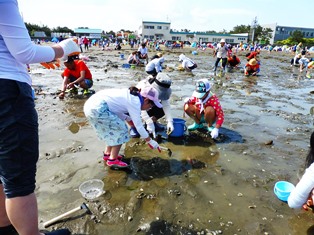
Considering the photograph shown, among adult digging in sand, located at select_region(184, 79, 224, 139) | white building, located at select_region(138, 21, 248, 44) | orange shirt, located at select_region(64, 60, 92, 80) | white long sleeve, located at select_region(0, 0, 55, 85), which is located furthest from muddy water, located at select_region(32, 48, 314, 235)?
white building, located at select_region(138, 21, 248, 44)

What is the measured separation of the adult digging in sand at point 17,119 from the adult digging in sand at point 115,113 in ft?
5.13

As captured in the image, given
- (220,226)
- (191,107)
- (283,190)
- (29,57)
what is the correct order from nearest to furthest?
(29,57) → (220,226) → (283,190) → (191,107)

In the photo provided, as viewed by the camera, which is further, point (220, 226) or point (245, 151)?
point (245, 151)

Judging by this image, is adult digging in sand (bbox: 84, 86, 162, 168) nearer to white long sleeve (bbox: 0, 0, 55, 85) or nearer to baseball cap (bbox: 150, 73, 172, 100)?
baseball cap (bbox: 150, 73, 172, 100)

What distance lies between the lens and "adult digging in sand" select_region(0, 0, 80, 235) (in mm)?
1511

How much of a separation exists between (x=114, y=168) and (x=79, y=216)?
3.29 ft

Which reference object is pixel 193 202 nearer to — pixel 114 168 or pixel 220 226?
pixel 220 226

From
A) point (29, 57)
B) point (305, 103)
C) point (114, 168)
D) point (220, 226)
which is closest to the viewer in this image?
point (29, 57)

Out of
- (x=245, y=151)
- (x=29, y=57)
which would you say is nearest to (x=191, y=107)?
(x=245, y=151)

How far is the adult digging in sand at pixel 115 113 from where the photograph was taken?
322 centimetres

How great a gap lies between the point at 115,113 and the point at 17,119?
194 cm

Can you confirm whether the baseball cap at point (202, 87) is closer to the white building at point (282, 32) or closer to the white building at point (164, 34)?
the white building at point (164, 34)

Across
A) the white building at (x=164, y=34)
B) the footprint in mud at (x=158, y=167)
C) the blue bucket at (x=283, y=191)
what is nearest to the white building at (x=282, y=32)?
the white building at (x=164, y=34)

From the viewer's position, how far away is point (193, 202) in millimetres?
2809
